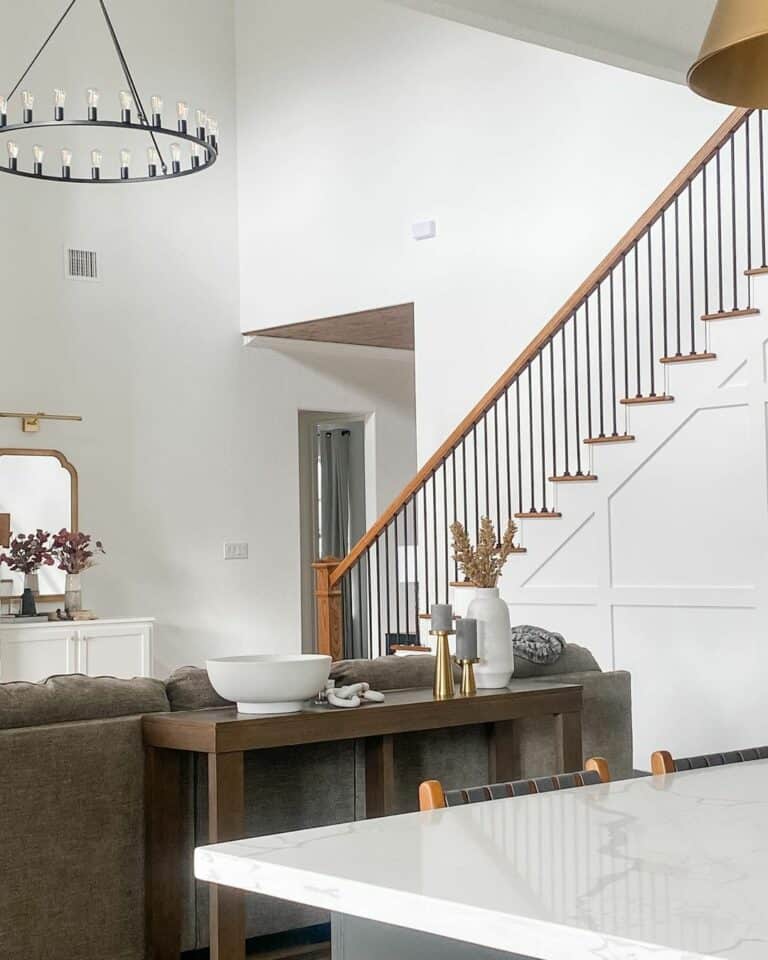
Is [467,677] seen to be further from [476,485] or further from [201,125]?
[476,485]

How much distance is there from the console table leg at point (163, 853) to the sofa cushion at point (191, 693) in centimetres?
20

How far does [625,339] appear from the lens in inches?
280

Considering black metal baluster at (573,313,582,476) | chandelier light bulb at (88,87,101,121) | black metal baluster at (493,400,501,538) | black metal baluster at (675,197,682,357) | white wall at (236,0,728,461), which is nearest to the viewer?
chandelier light bulb at (88,87,101,121)

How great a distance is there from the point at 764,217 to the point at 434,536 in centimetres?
274

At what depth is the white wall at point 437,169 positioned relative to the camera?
26.9 feet

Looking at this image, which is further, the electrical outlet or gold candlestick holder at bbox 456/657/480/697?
the electrical outlet

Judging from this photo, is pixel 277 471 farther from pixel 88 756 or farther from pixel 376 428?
pixel 88 756

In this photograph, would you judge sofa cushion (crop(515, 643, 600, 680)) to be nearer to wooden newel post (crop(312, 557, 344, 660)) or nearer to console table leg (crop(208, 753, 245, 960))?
console table leg (crop(208, 753, 245, 960))

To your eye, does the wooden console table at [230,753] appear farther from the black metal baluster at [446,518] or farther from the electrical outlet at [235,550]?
the electrical outlet at [235,550]

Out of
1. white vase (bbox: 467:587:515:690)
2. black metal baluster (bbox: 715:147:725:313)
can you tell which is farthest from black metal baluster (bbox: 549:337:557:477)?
white vase (bbox: 467:587:515:690)

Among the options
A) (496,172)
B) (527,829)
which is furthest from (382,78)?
(527,829)

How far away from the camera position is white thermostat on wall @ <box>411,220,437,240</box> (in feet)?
29.9

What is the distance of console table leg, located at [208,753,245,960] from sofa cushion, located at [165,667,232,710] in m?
0.41

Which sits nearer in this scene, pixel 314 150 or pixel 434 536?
pixel 434 536
